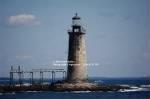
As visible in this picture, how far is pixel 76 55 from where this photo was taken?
487 inches

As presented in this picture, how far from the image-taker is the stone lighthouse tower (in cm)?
1163

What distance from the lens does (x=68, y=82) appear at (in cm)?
1273

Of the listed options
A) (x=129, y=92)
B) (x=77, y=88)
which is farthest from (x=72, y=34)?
(x=129, y=92)

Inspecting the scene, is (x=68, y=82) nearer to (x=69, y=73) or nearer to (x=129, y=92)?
(x=69, y=73)

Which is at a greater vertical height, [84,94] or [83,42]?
[83,42]

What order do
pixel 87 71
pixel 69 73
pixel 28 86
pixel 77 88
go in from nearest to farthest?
pixel 87 71
pixel 69 73
pixel 77 88
pixel 28 86

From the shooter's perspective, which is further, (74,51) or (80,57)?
(74,51)

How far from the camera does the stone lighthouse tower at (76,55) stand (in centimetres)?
1163

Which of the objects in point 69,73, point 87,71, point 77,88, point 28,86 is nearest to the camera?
point 87,71

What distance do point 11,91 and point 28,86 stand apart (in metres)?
0.74

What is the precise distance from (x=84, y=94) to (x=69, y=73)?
2.10ft

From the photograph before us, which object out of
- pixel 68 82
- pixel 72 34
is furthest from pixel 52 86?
pixel 72 34

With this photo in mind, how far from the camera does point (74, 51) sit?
499 inches

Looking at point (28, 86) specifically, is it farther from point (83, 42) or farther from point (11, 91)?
point (83, 42)
